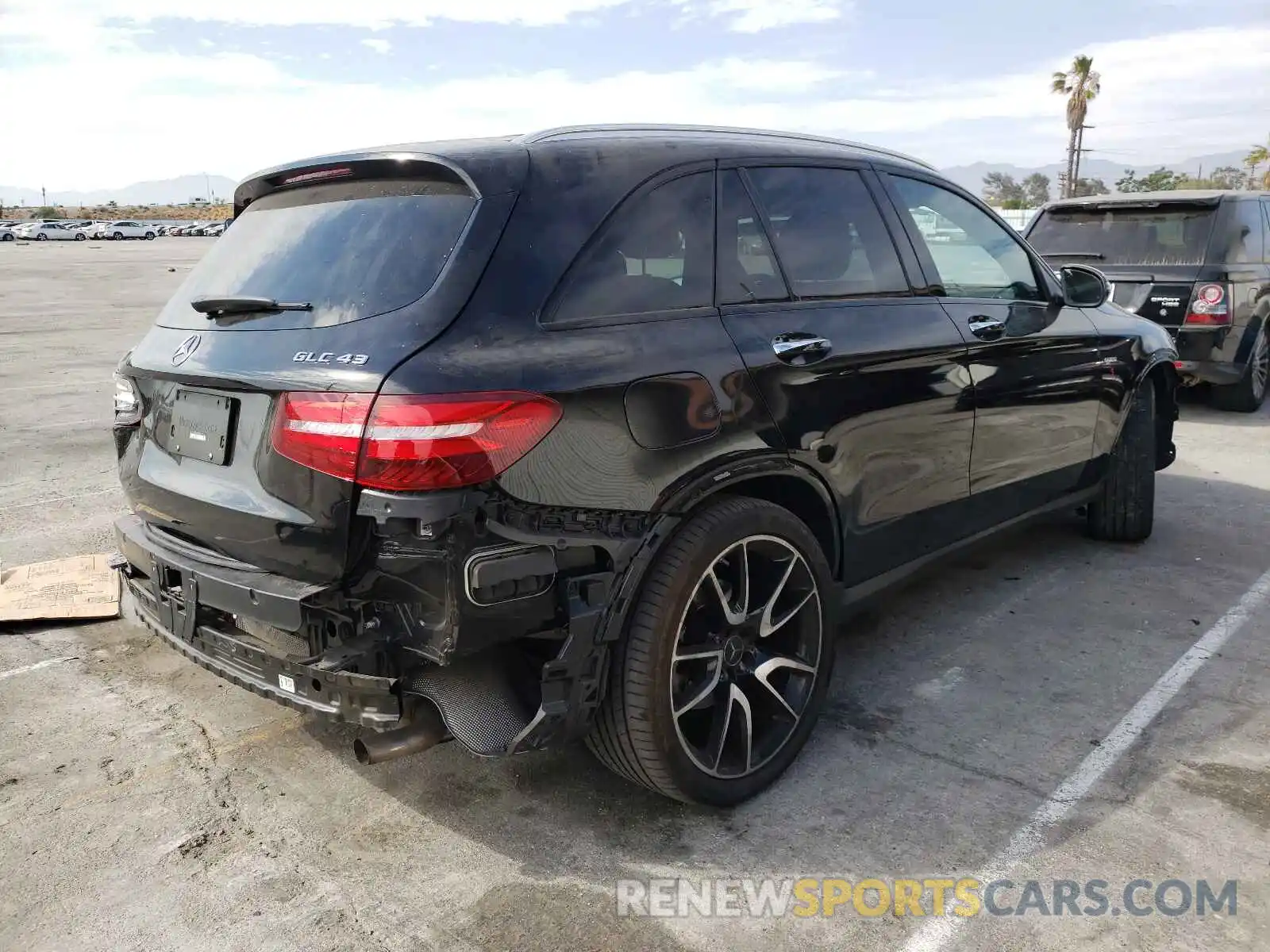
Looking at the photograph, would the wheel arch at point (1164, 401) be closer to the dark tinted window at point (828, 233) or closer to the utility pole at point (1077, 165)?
the dark tinted window at point (828, 233)

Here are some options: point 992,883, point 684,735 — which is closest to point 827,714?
point 684,735

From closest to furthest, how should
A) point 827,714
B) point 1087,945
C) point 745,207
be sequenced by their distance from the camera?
point 1087,945 < point 745,207 < point 827,714

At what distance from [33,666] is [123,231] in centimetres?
8370

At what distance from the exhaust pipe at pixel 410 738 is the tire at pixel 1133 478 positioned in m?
3.83

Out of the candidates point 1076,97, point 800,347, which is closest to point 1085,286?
point 800,347

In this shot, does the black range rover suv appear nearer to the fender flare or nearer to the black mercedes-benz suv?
the fender flare

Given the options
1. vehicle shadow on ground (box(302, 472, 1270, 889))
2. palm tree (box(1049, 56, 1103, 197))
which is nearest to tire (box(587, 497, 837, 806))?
vehicle shadow on ground (box(302, 472, 1270, 889))

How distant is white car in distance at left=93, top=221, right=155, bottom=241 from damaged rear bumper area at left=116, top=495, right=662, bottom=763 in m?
83.2

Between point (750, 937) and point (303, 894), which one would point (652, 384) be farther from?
point (303, 894)

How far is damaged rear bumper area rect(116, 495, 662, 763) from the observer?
7.69ft

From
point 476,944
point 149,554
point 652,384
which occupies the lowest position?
point 476,944

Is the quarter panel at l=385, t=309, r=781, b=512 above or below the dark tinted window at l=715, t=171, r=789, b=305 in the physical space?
below

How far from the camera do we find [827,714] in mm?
3512

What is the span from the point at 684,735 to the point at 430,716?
82 centimetres
